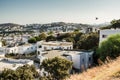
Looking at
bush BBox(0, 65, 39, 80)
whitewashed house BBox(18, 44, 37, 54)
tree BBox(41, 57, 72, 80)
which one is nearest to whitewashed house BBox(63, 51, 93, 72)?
tree BBox(41, 57, 72, 80)

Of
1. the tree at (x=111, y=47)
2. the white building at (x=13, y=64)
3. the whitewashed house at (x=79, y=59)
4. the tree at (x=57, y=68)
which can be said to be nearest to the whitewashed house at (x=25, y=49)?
the white building at (x=13, y=64)

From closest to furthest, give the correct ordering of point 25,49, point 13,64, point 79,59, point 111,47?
point 111,47
point 13,64
point 79,59
point 25,49

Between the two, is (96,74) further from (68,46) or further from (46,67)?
(68,46)

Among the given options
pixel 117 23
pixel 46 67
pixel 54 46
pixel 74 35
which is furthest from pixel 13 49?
pixel 46 67

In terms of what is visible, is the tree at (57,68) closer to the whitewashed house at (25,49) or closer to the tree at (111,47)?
the tree at (111,47)

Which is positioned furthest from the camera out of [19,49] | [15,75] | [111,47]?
[19,49]

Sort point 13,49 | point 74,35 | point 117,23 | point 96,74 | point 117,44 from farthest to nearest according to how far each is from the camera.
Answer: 1. point 74,35
2. point 13,49
3. point 117,23
4. point 117,44
5. point 96,74

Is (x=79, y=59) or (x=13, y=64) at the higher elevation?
(x=13, y=64)

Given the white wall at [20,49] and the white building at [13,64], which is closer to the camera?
the white building at [13,64]

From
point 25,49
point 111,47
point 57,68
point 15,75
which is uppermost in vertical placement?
point 111,47

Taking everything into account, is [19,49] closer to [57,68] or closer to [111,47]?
[57,68]

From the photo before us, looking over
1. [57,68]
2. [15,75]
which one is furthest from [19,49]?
[15,75]
